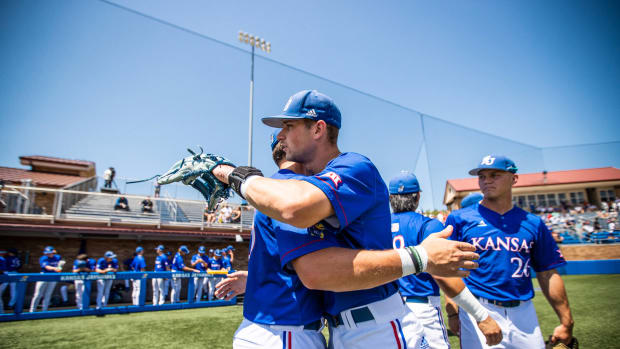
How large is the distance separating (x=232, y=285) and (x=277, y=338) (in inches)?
25.6

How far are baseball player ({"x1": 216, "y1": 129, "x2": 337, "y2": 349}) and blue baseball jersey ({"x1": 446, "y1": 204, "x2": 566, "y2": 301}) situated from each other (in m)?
2.06

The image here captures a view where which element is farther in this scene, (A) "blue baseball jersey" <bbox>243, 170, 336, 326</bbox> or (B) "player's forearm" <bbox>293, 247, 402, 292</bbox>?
(A) "blue baseball jersey" <bbox>243, 170, 336, 326</bbox>

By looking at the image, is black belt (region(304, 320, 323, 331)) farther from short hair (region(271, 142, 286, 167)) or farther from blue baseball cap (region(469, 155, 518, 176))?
blue baseball cap (region(469, 155, 518, 176))

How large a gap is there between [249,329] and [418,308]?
81.0 inches

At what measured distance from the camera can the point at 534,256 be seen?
306cm

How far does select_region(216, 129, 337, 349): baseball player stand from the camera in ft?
4.91

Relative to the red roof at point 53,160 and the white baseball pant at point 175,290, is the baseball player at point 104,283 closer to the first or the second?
the white baseball pant at point 175,290

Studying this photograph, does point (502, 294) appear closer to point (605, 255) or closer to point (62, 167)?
point (605, 255)

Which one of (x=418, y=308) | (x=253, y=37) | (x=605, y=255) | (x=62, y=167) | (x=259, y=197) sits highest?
(x=253, y=37)

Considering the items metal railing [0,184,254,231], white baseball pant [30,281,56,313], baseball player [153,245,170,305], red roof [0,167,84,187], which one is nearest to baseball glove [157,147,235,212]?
white baseball pant [30,281,56,313]

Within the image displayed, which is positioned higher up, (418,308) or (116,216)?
(116,216)

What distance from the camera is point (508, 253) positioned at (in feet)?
9.77

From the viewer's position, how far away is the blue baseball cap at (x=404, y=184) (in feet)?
11.3

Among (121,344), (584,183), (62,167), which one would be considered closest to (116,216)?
(121,344)
